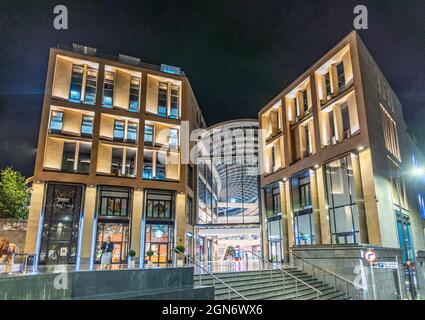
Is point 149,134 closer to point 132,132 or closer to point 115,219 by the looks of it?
point 132,132

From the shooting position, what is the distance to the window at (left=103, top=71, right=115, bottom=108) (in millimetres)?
32031

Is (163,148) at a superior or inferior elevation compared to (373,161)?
superior

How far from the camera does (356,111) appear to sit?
78.9 ft

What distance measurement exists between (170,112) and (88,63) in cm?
995

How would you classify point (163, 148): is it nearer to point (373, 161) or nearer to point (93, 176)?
point (93, 176)

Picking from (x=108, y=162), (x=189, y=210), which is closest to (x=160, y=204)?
(x=189, y=210)

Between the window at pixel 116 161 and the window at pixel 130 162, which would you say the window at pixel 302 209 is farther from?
the window at pixel 116 161

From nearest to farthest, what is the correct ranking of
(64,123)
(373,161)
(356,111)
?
(373,161) → (356,111) → (64,123)

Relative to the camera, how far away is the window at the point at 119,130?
31.8m

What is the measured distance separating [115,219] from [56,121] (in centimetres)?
1121

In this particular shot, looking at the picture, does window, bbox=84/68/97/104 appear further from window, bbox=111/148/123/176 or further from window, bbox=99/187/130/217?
window, bbox=99/187/130/217

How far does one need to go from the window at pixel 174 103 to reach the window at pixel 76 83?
9.87m

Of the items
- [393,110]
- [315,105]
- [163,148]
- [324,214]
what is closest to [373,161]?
[324,214]

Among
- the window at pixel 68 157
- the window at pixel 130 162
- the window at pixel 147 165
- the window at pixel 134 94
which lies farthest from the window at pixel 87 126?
the window at pixel 147 165
